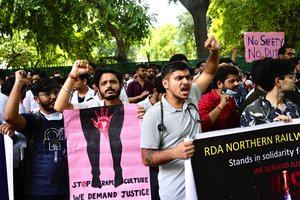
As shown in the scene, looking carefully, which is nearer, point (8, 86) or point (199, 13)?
point (8, 86)

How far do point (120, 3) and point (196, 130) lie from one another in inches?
477

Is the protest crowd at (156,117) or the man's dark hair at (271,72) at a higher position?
the man's dark hair at (271,72)

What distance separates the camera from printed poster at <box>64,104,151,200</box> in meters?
4.40

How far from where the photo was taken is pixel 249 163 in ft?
12.0

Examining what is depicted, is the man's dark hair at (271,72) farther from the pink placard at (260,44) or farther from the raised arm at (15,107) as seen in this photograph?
the pink placard at (260,44)

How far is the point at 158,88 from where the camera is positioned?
5.00 metres

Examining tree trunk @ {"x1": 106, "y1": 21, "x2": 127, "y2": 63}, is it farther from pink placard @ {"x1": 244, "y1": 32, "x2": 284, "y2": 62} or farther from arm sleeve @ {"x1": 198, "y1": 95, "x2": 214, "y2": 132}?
arm sleeve @ {"x1": 198, "y1": 95, "x2": 214, "y2": 132}

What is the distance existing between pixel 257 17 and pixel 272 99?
15295 millimetres

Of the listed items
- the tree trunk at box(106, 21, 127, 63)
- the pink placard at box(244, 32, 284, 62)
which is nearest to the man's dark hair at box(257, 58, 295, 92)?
the pink placard at box(244, 32, 284, 62)

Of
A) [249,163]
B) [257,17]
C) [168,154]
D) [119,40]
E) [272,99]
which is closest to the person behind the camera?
[168,154]

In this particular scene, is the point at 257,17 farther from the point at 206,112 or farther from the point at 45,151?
the point at 45,151

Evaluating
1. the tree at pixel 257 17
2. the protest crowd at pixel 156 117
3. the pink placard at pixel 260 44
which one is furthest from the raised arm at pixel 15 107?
the tree at pixel 257 17

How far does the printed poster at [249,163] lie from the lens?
11.5 ft

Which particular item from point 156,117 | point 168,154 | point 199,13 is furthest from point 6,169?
point 199,13
